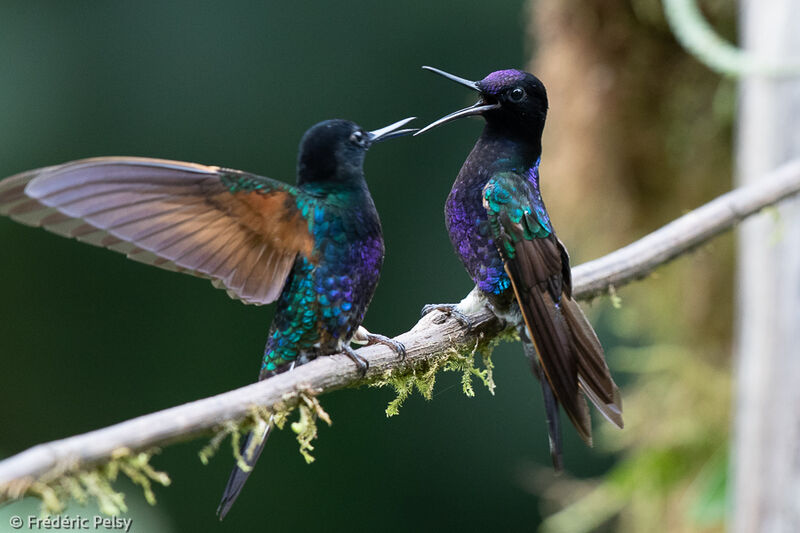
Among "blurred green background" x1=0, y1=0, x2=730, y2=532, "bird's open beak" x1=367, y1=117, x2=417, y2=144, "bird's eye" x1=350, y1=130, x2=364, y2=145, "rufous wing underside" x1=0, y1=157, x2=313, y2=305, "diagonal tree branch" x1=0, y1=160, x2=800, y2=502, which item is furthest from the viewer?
"blurred green background" x1=0, y1=0, x2=730, y2=532

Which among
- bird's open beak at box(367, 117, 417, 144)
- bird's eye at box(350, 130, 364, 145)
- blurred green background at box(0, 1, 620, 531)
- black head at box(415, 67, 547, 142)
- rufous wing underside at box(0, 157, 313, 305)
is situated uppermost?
black head at box(415, 67, 547, 142)

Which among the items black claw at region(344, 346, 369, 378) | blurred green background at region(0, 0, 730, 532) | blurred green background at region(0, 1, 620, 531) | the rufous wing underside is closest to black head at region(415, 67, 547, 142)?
the rufous wing underside

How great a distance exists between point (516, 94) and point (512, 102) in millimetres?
16

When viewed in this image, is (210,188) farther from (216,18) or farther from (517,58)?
(517,58)

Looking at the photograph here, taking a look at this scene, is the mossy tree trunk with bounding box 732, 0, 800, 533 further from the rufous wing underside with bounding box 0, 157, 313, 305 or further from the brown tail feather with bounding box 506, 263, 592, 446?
the rufous wing underside with bounding box 0, 157, 313, 305

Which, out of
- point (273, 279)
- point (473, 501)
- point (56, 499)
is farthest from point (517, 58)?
point (56, 499)

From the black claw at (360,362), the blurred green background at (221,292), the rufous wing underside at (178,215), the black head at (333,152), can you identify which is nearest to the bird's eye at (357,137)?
the black head at (333,152)

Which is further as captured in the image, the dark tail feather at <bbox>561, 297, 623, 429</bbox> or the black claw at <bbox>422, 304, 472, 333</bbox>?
the black claw at <bbox>422, 304, 472, 333</bbox>

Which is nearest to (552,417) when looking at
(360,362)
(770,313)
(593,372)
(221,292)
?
(593,372)

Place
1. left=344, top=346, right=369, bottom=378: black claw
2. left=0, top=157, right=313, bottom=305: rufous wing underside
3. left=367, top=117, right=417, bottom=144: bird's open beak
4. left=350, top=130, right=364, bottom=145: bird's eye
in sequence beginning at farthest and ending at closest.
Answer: left=350, top=130, right=364, bottom=145: bird's eye
left=367, top=117, right=417, bottom=144: bird's open beak
left=344, top=346, right=369, bottom=378: black claw
left=0, top=157, right=313, bottom=305: rufous wing underside

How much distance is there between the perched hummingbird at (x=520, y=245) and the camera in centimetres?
168

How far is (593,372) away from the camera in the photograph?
67.4 inches

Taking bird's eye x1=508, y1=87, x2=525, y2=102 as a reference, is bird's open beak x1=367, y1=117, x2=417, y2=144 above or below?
below

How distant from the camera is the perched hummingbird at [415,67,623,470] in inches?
66.1
